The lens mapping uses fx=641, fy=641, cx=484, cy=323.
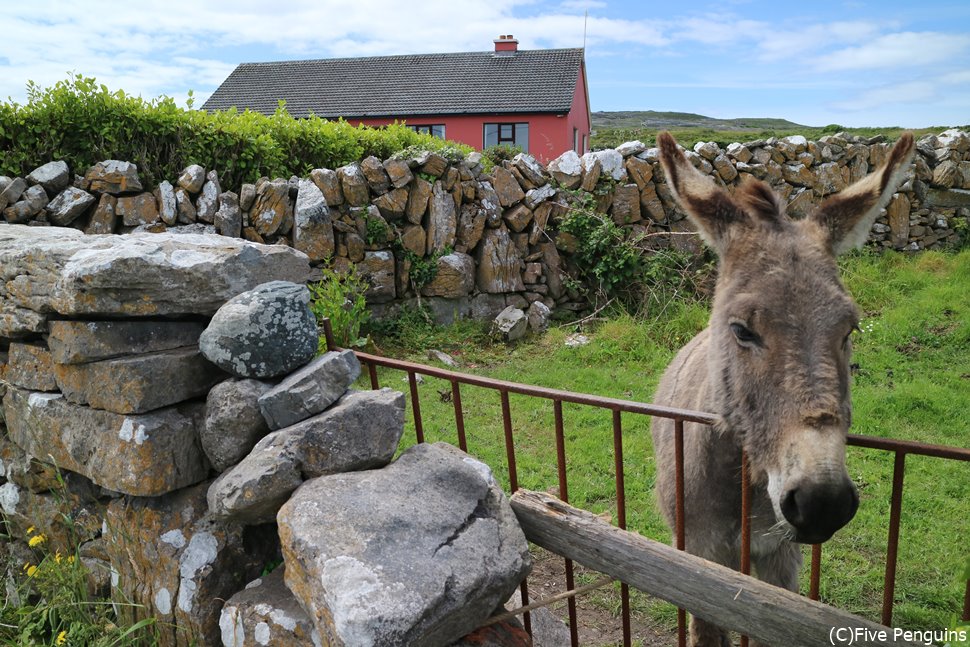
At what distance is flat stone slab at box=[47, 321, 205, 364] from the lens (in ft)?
8.99

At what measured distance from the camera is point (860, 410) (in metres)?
6.02

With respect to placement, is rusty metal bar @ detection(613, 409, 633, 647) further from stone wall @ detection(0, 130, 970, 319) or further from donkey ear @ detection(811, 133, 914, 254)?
stone wall @ detection(0, 130, 970, 319)

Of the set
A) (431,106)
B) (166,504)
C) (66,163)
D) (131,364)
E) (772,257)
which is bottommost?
(166,504)

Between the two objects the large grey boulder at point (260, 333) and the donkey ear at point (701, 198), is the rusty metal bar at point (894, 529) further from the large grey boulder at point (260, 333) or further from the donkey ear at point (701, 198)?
the large grey boulder at point (260, 333)

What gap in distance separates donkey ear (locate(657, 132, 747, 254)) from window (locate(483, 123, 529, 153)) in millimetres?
22516

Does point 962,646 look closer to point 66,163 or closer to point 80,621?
point 80,621

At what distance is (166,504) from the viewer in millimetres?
2855

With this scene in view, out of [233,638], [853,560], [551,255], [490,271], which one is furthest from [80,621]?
[551,255]

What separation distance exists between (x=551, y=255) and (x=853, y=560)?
6.07 m

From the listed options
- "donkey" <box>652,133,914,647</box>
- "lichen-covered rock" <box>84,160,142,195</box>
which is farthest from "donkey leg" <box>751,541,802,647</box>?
"lichen-covered rock" <box>84,160,142,195</box>

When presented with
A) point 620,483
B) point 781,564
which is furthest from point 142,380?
point 781,564

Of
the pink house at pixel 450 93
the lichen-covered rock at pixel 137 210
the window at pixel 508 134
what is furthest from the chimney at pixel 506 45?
the lichen-covered rock at pixel 137 210

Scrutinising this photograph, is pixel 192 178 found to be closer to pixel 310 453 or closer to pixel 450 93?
pixel 310 453

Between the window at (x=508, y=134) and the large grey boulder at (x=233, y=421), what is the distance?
2278 cm
